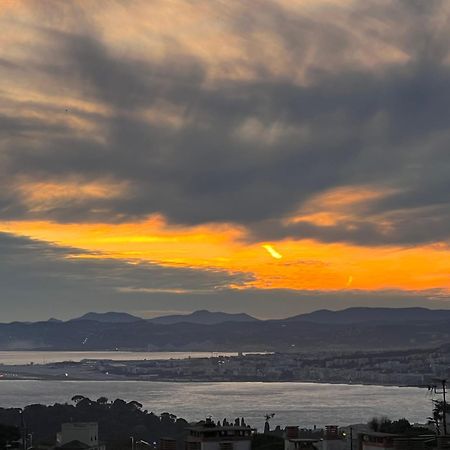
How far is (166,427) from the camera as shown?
17762 centimetres

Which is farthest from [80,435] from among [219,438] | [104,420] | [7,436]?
[104,420]

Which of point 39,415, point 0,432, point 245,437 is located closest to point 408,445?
point 245,437

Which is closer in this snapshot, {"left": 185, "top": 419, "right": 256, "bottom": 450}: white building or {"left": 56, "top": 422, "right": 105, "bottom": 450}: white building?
{"left": 185, "top": 419, "right": 256, "bottom": 450}: white building

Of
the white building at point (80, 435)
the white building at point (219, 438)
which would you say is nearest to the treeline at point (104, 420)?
the white building at point (80, 435)

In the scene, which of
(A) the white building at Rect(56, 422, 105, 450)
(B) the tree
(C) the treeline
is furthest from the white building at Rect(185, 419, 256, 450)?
(C) the treeline

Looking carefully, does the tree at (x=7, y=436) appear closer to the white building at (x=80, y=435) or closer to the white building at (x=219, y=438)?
the white building at (x=80, y=435)

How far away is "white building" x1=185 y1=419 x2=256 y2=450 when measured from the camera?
67075 millimetres

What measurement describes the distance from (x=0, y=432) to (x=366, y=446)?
48.6m

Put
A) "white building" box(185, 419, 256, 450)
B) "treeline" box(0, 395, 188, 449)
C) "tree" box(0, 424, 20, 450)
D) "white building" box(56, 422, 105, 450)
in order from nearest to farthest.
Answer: "white building" box(185, 419, 256, 450), "white building" box(56, 422, 105, 450), "tree" box(0, 424, 20, 450), "treeline" box(0, 395, 188, 449)

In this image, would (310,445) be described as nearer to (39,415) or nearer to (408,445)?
(408,445)

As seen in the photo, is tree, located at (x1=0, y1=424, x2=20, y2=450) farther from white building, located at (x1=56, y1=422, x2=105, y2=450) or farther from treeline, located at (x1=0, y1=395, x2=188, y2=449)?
treeline, located at (x1=0, y1=395, x2=188, y2=449)

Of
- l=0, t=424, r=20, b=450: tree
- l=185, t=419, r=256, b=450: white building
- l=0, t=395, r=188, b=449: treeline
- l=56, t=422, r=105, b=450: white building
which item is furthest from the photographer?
l=0, t=395, r=188, b=449: treeline

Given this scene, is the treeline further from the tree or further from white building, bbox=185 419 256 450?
white building, bbox=185 419 256 450

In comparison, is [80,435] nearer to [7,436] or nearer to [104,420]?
[7,436]
